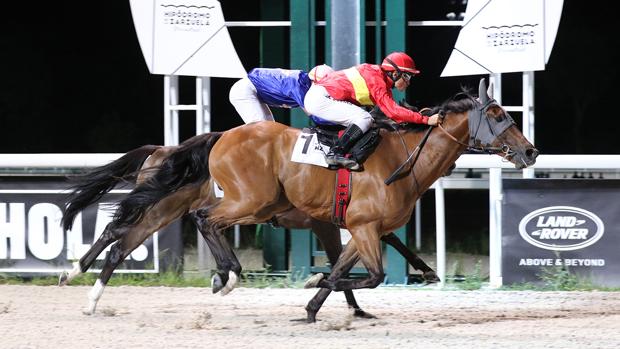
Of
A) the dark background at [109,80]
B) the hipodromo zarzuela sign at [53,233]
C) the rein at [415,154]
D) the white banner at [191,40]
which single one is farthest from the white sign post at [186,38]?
the dark background at [109,80]

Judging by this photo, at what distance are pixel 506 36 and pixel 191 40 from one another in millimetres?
2510

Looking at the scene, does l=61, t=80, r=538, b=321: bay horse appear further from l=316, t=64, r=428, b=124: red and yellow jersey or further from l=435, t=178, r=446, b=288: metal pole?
l=435, t=178, r=446, b=288: metal pole

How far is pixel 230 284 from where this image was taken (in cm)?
720

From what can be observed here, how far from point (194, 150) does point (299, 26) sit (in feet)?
6.45

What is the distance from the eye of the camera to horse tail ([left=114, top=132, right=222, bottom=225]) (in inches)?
307

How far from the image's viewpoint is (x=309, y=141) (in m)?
7.38

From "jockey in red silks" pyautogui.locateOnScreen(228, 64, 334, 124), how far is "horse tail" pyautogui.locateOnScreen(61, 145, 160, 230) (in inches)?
28.7

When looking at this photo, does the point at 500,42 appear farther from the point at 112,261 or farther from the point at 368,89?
the point at 112,261

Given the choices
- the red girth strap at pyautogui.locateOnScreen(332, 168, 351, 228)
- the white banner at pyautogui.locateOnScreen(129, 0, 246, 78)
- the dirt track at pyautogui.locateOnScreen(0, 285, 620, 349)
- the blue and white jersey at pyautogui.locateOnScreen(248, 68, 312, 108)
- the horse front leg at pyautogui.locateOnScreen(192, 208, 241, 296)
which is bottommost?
the dirt track at pyautogui.locateOnScreen(0, 285, 620, 349)

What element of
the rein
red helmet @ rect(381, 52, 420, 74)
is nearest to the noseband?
the rein

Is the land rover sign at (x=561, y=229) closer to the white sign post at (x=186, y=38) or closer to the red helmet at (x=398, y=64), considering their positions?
the red helmet at (x=398, y=64)

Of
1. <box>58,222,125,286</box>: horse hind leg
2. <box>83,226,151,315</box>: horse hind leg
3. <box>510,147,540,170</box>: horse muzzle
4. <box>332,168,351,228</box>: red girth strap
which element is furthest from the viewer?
<box>58,222,125,286</box>: horse hind leg

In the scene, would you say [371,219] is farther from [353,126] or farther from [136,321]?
[136,321]

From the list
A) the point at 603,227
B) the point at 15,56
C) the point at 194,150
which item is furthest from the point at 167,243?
the point at 15,56
